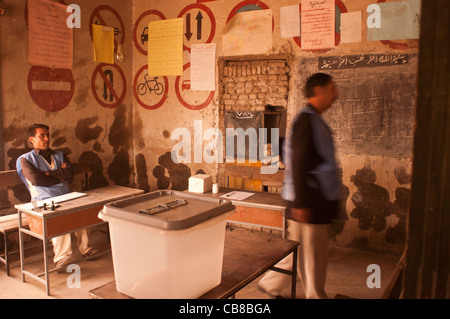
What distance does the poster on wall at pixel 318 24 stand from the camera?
13.9ft

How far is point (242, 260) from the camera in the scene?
6.81 ft

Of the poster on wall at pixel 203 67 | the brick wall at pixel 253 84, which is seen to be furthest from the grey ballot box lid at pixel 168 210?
the poster on wall at pixel 203 67

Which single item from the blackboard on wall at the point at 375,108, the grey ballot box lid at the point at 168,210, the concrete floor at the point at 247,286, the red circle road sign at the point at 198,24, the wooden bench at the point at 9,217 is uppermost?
the red circle road sign at the point at 198,24

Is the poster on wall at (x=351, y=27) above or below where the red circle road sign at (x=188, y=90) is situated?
above

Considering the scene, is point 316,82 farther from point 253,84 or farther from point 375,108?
point 253,84

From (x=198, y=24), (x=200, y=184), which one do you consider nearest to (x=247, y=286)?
(x=200, y=184)

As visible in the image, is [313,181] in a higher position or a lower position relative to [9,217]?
higher

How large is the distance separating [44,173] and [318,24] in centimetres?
352

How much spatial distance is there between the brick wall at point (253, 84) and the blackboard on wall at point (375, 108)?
38 cm

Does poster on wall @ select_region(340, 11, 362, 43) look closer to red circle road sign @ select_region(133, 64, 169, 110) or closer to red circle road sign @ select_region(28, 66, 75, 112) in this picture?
red circle road sign @ select_region(133, 64, 169, 110)

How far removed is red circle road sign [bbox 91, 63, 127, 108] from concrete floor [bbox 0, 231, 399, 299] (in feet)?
7.17

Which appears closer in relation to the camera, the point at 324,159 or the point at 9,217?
the point at 324,159

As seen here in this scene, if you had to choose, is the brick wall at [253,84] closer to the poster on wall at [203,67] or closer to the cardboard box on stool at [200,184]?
the poster on wall at [203,67]

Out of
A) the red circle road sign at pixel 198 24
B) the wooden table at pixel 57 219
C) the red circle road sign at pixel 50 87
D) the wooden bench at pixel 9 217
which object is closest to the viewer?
the wooden table at pixel 57 219
